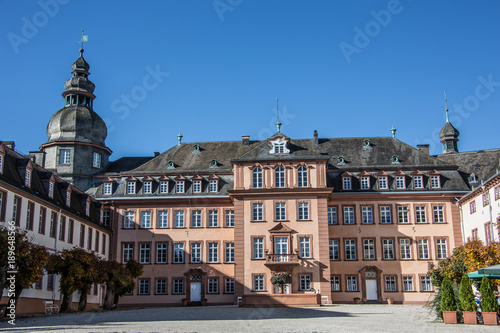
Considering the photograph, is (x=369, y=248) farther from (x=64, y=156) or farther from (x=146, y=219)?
(x=64, y=156)

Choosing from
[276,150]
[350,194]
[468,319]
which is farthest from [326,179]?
[468,319]

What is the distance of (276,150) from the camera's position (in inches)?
1951

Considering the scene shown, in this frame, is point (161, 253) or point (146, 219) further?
point (146, 219)

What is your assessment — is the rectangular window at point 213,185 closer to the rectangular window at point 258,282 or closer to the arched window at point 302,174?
the arched window at point 302,174

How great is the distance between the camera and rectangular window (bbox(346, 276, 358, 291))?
50719 mm

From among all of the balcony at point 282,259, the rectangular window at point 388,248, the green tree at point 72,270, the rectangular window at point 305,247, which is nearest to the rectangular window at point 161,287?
the balcony at point 282,259

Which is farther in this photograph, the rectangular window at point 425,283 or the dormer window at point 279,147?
the rectangular window at point 425,283

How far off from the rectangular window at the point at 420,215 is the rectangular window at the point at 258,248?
14.0m

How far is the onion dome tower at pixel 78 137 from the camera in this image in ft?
187

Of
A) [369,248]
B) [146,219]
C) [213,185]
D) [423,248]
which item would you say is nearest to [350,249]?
[369,248]

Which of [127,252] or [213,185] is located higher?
[213,185]

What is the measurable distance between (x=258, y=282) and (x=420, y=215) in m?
15.6

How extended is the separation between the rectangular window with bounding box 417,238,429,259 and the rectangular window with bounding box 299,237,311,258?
1040 cm

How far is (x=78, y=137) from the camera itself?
2259 inches
